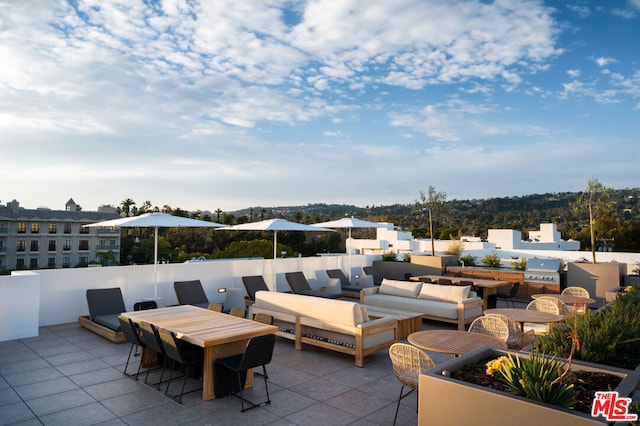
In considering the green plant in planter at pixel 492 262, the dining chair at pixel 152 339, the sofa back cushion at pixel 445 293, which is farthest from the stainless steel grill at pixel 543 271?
the dining chair at pixel 152 339

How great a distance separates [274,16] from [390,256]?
8.22 meters

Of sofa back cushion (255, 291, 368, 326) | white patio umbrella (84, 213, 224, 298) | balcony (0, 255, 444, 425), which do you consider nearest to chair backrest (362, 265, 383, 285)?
balcony (0, 255, 444, 425)

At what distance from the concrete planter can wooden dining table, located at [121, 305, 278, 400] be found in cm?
221

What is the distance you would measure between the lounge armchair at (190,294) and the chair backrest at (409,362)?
5478mm

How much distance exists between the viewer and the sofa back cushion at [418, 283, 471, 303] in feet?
25.4

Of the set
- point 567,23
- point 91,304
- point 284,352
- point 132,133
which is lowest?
point 284,352

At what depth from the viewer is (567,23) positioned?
32.3 feet

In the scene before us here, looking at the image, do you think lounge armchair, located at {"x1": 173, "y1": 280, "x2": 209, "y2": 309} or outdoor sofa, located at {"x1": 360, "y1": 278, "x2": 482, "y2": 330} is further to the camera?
lounge armchair, located at {"x1": 173, "y1": 280, "x2": 209, "y2": 309}

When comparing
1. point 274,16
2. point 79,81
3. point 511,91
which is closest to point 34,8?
point 79,81

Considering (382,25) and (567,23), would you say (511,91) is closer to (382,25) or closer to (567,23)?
(567,23)

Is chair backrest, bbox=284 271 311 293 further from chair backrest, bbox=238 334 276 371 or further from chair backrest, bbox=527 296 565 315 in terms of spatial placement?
chair backrest, bbox=238 334 276 371

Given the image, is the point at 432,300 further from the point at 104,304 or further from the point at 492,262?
the point at 104,304
